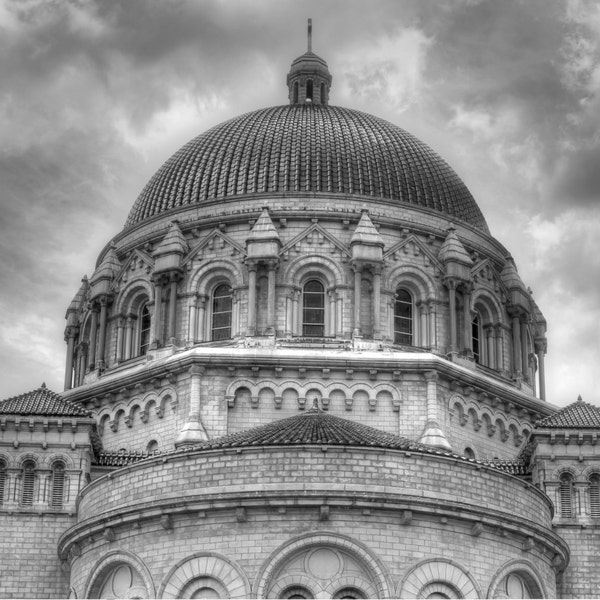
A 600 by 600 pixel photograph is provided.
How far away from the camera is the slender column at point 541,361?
216 ft

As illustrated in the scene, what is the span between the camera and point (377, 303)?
5866cm

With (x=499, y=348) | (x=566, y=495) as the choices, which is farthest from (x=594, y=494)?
(x=499, y=348)

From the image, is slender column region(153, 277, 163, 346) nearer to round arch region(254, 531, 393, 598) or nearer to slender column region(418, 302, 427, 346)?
slender column region(418, 302, 427, 346)

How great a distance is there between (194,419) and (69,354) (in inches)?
482

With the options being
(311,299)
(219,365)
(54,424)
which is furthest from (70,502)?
(311,299)

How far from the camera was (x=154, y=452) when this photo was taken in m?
55.8

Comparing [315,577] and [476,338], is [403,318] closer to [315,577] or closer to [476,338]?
[476,338]

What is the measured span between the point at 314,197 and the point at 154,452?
11.9 meters

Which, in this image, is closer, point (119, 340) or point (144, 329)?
point (119, 340)

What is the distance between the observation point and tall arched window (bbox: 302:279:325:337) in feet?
193

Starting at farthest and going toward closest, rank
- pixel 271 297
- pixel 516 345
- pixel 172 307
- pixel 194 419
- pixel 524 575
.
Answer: pixel 516 345 → pixel 172 307 → pixel 271 297 → pixel 194 419 → pixel 524 575

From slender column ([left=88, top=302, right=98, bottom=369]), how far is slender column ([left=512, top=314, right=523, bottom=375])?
1602 centimetres

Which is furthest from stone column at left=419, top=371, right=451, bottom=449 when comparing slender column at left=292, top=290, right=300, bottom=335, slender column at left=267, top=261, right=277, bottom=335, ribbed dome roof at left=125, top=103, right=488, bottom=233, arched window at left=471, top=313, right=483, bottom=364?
ribbed dome roof at left=125, top=103, right=488, bottom=233

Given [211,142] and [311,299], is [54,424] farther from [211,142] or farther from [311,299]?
[211,142]
